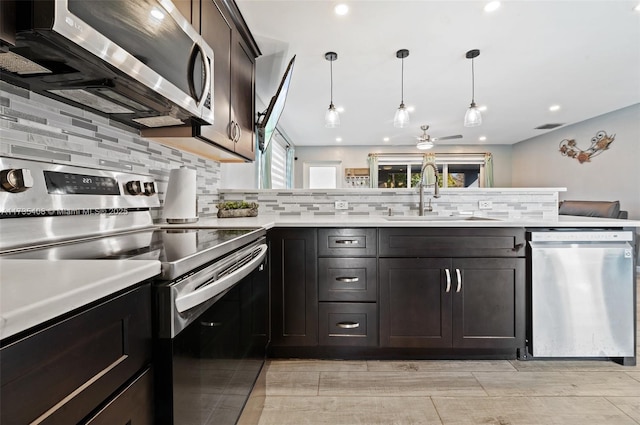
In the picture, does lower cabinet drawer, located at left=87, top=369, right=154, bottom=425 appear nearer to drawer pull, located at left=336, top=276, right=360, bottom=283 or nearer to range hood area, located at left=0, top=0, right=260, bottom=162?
range hood area, located at left=0, top=0, right=260, bottom=162

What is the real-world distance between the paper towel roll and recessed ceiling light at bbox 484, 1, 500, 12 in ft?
7.39

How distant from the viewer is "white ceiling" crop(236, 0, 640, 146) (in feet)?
7.10

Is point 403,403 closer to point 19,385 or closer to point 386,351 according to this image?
point 386,351

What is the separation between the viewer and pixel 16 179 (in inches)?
35.0

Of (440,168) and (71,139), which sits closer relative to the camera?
(71,139)

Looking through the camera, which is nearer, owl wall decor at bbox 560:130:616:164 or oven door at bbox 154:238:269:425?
oven door at bbox 154:238:269:425

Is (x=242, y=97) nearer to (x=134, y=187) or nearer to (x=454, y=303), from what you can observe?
(x=134, y=187)

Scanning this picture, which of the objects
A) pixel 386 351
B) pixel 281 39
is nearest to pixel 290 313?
pixel 386 351

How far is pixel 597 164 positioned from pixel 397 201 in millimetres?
4944

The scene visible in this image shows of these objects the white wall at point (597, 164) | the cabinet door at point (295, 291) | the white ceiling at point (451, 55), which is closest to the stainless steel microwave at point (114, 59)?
the cabinet door at point (295, 291)

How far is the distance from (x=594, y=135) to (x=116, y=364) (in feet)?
23.5

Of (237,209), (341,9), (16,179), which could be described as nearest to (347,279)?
(237,209)

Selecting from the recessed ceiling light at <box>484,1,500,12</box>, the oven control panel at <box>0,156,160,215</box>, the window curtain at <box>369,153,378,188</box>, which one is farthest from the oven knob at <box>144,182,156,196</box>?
the window curtain at <box>369,153,378,188</box>

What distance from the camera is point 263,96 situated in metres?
3.45
